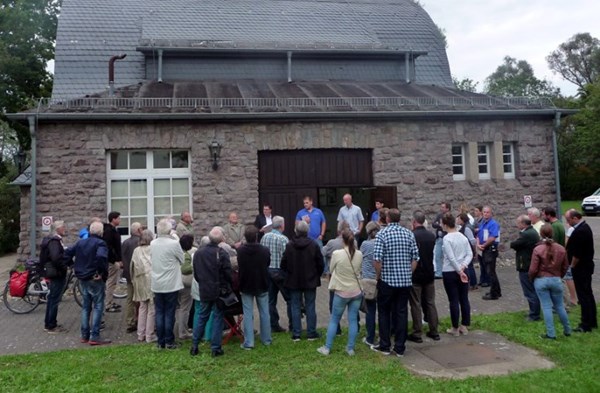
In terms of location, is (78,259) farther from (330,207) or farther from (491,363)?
(330,207)

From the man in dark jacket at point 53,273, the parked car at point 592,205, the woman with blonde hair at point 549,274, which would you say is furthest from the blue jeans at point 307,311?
the parked car at point 592,205

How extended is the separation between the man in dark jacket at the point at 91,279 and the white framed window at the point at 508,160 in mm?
10930

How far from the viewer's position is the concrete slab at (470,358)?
5.64 metres

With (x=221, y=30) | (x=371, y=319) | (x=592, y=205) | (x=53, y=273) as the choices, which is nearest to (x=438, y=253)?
(x=371, y=319)

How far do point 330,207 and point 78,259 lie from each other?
33.9 feet

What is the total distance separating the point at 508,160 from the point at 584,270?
7284mm

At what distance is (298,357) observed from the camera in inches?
241

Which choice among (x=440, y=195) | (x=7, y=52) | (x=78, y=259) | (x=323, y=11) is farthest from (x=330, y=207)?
(x=7, y=52)

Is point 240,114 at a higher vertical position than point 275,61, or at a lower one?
lower

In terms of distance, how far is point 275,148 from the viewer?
1216 cm

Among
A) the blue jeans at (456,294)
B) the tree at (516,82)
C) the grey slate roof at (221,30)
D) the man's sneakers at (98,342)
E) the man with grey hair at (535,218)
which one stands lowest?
the man's sneakers at (98,342)

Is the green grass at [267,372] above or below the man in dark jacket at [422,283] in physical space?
below

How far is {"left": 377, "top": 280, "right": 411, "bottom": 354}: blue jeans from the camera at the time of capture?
614 centimetres

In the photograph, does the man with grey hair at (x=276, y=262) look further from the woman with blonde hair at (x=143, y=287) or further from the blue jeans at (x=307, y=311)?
the woman with blonde hair at (x=143, y=287)
